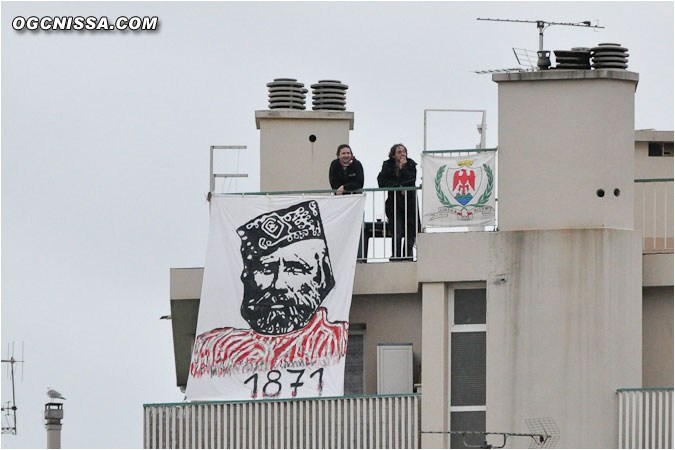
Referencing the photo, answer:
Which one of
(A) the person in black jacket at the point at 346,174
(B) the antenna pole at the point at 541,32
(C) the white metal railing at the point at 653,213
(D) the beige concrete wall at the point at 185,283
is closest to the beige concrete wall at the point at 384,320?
(A) the person in black jacket at the point at 346,174


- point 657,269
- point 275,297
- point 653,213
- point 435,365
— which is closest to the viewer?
point 435,365

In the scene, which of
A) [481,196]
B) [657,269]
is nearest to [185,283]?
[481,196]

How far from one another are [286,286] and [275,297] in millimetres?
221

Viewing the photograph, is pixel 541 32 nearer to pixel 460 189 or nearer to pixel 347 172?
pixel 460 189

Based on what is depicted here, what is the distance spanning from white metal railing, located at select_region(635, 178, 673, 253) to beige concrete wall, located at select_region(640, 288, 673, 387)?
0.60 m

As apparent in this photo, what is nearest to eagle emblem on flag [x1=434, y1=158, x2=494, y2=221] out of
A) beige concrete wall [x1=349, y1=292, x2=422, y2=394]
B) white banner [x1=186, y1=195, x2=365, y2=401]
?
white banner [x1=186, y1=195, x2=365, y2=401]

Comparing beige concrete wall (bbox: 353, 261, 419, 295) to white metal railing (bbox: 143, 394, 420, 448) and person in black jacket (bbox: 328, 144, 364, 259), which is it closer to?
person in black jacket (bbox: 328, 144, 364, 259)

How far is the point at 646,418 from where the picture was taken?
113 ft

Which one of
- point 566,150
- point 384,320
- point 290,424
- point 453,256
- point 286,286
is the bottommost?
point 290,424

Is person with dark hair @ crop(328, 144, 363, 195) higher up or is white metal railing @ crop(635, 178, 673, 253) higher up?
person with dark hair @ crop(328, 144, 363, 195)

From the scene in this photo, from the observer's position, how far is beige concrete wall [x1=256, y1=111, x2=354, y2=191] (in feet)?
136

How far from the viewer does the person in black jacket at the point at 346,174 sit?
3662 cm

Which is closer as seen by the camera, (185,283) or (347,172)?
(347,172)

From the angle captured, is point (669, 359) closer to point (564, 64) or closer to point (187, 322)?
point (564, 64)
